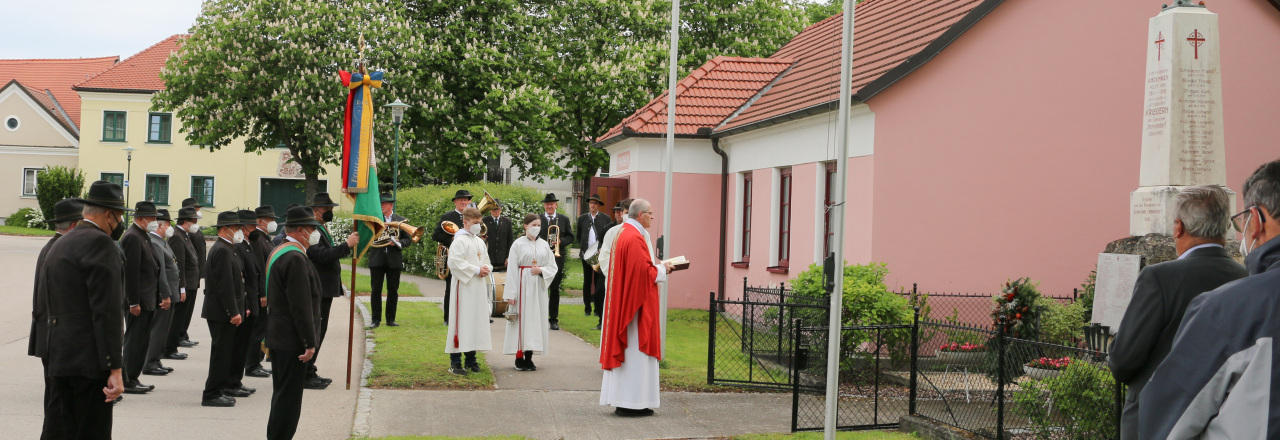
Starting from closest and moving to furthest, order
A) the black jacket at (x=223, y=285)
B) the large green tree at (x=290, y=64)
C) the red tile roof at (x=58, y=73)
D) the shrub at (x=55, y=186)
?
1. the black jacket at (x=223, y=285)
2. the large green tree at (x=290, y=64)
3. the shrub at (x=55, y=186)
4. the red tile roof at (x=58, y=73)

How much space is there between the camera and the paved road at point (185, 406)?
7.72m

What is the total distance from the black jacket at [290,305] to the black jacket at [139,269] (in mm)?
2507

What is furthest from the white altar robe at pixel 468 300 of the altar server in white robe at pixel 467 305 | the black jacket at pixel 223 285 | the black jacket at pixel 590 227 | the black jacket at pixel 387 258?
the black jacket at pixel 590 227

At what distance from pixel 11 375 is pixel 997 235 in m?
11.5

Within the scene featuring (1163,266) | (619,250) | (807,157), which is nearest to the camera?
(1163,266)

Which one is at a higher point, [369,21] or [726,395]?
[369,21]

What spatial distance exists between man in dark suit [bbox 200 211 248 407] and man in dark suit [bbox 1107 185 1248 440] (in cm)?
731

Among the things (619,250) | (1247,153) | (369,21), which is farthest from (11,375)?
(369,21)

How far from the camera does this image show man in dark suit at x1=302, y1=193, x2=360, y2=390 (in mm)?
9508

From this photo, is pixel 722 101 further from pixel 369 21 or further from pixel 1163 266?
pixel 1163 266

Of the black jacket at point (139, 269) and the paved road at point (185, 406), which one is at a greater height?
the black jacket at point (139, 269)

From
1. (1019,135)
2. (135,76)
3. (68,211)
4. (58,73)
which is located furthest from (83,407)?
(58,73)

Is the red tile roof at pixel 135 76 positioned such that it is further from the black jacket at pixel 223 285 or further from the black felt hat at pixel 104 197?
the black felt hat at pixel 104 197

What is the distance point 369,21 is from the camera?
29.2m
